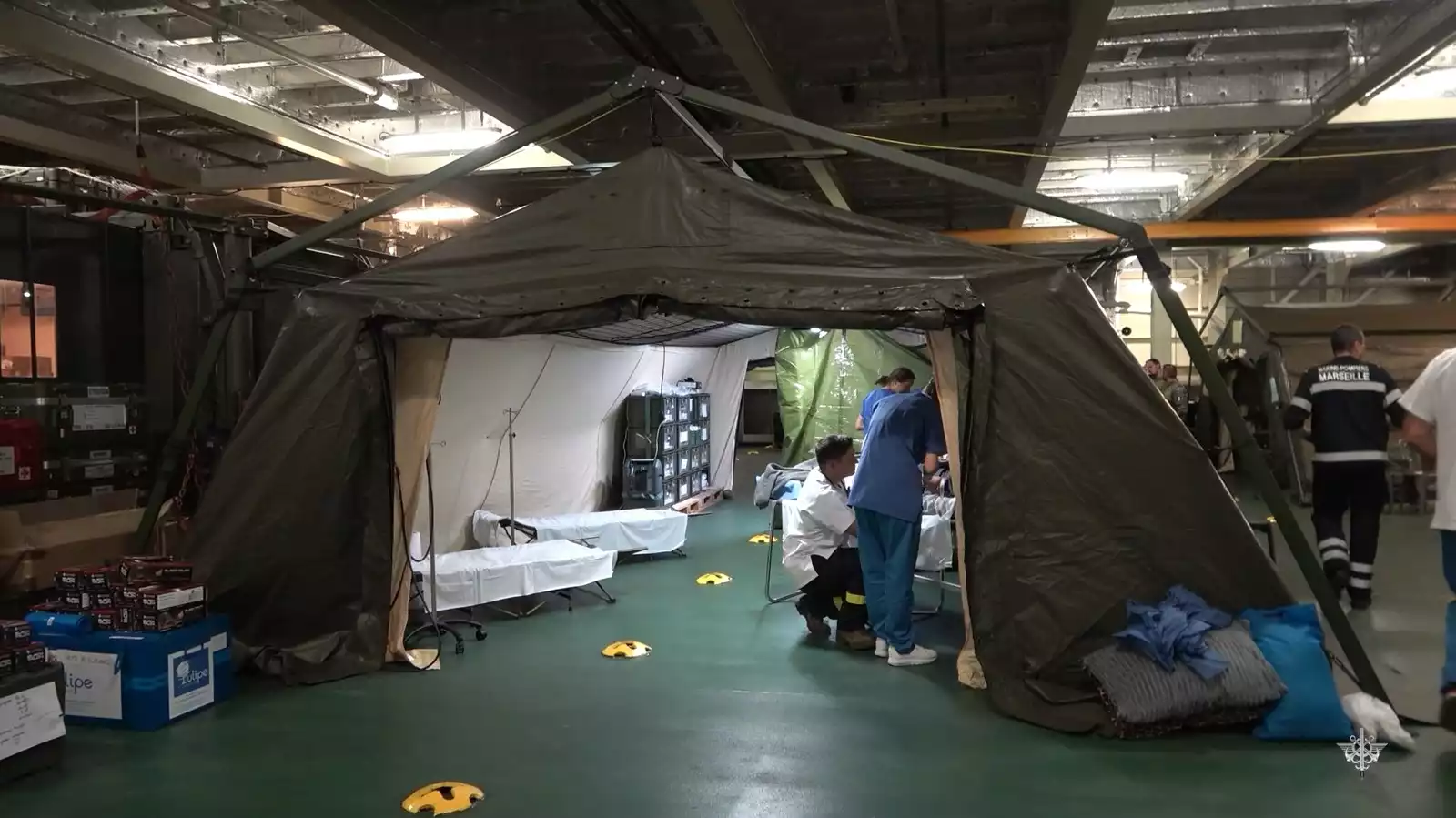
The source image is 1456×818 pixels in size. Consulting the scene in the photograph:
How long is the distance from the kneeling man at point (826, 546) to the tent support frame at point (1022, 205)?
1.60 meters

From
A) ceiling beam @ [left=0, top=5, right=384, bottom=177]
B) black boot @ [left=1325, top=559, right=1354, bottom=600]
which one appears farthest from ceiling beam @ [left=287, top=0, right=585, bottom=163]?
black boot @ [left=1325, top=559, right=1354, bottom=600]

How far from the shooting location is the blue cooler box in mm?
3496

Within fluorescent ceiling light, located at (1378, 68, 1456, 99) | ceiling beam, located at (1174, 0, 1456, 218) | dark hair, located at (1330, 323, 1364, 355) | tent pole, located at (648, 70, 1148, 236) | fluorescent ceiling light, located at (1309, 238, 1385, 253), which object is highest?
fluorescent ceiling light, located at (1378, 68, 1456, 99)

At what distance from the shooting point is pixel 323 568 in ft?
13.6

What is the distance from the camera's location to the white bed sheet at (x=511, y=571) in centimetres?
482

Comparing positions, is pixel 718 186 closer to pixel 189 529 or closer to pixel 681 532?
pixel 189 529

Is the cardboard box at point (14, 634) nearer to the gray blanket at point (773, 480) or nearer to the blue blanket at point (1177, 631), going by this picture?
the blue blanket at point (1177, 631)

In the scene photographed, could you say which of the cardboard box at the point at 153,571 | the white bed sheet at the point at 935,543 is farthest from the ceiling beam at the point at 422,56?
the white bed sheet at the point at 935,543

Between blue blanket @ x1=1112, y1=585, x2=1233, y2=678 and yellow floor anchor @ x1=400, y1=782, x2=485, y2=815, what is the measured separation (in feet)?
8.10

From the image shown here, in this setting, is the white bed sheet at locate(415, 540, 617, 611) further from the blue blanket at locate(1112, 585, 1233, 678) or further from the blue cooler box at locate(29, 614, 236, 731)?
the blue blanket at locate(1112, 585, 1233, 678)

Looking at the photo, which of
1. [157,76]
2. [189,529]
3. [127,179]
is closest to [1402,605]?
→ [189,529]

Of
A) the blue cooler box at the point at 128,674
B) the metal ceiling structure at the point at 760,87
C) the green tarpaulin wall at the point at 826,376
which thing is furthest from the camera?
the green tarpaulin wall at the point at 826,376

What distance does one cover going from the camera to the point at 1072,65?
4.16m

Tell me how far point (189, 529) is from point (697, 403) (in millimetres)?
5525
